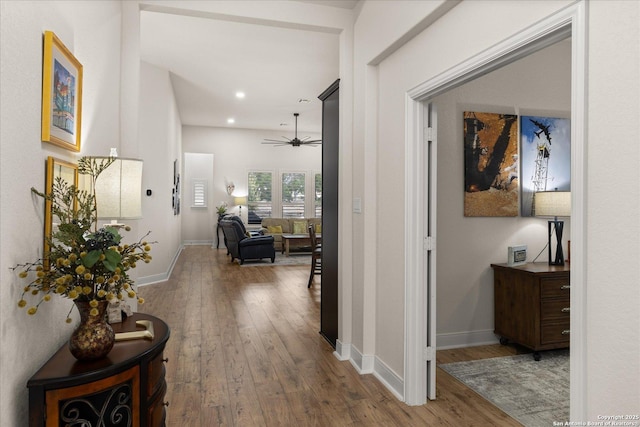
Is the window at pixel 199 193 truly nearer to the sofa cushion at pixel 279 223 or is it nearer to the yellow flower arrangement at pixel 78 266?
the sofa cushion at pixel 279 223

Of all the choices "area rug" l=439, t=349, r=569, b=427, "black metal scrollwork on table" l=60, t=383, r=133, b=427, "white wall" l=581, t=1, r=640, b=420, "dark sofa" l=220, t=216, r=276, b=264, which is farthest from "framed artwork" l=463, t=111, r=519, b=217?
"dark sofa" l=220, t=216, r=276, b=264

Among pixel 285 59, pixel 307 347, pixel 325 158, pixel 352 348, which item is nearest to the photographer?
pixel 352 348

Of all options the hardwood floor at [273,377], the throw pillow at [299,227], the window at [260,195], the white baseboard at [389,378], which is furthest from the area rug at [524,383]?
the window at [260,195]

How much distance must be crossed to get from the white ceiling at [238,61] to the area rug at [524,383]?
3.24 meters

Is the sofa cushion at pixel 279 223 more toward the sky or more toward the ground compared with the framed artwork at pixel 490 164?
more toward the ground

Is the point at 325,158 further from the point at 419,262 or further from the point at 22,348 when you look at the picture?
the point at 22,348

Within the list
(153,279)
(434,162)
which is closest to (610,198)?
(434,162)

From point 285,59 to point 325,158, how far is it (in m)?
2.67

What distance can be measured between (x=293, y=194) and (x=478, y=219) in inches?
347

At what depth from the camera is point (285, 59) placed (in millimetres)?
5969

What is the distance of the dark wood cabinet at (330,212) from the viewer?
371cm

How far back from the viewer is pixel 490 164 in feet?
12.4

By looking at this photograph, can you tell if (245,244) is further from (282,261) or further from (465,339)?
(465,339)

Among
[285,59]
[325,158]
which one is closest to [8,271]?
[325,158]
